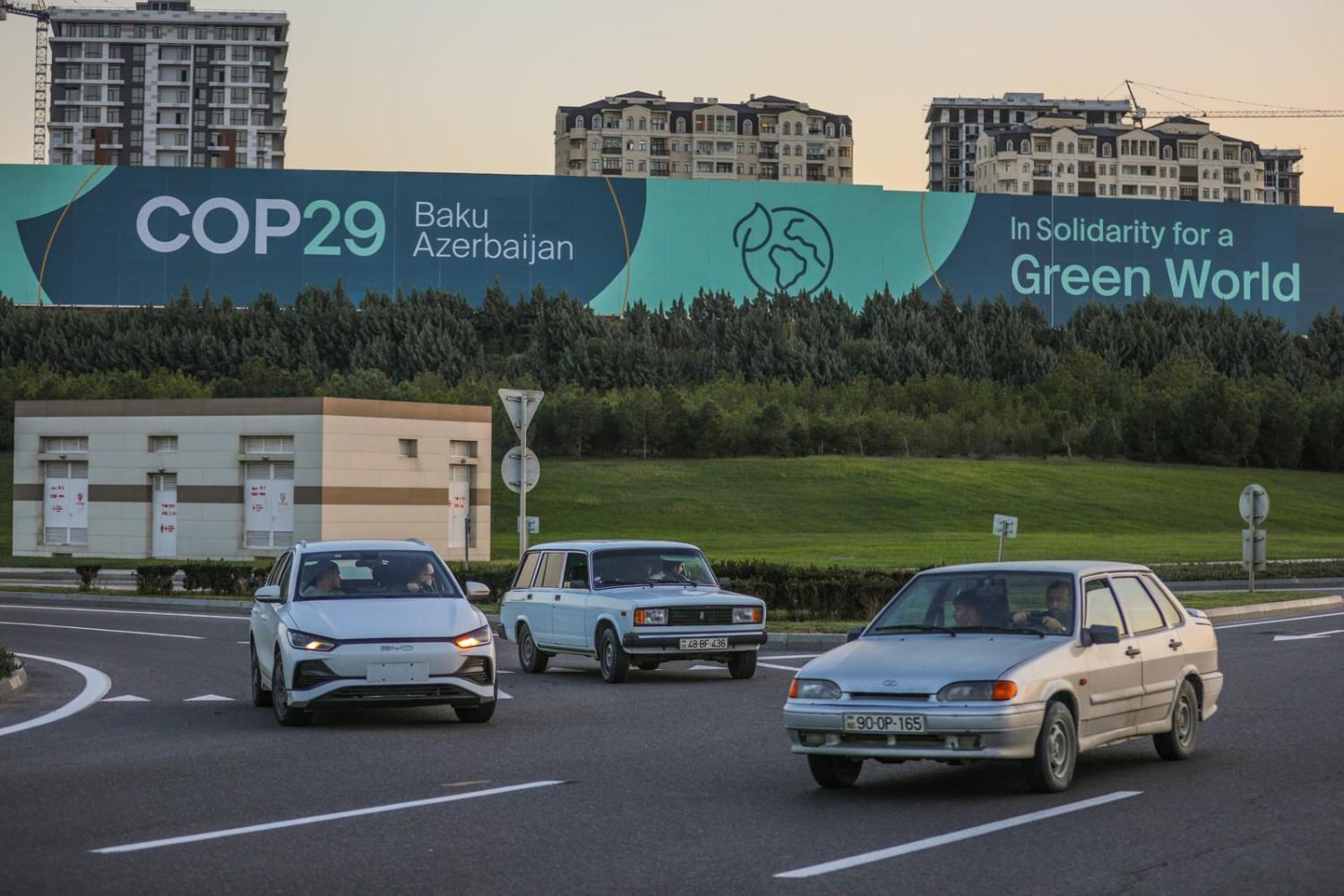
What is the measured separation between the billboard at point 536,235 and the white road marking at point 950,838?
91.8 meters

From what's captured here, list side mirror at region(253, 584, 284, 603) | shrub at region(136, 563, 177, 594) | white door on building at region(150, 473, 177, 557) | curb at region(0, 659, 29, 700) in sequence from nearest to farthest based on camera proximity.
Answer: side mirror at region(253, 584, 284, 603) → curb at region(0, 659, 29, 700) → shrub at region(136, 563, 177, 594) → white door on building at region(150, 473, 177, 557)

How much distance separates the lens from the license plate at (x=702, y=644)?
61.3ft

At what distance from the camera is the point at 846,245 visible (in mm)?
103688

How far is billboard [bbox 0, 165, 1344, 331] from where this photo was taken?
9894 cm

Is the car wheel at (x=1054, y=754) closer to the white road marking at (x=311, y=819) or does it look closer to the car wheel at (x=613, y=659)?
the white road marking at (x=311, y=819)

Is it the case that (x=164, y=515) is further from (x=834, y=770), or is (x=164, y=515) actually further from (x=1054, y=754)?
(x=1054, y=754)

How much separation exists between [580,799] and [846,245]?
94.7 metres

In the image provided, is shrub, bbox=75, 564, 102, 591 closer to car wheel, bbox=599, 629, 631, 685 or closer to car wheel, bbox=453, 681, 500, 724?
car wheel, bbox=599, 629, 631, 685

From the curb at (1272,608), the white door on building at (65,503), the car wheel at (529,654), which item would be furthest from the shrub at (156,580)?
the curb at (1272,608)

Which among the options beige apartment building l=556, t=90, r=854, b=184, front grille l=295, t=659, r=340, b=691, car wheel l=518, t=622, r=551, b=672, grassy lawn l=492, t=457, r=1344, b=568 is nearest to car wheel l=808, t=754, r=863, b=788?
front grille l=295, t=659, r=340, b=691

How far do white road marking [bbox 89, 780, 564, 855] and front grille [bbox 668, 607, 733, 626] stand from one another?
727cm

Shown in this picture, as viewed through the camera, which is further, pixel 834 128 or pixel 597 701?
pixel 834 128

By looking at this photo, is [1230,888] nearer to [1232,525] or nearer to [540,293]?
[1232,525]

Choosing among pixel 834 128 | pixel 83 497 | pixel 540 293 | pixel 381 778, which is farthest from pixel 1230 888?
pixel 834 128
